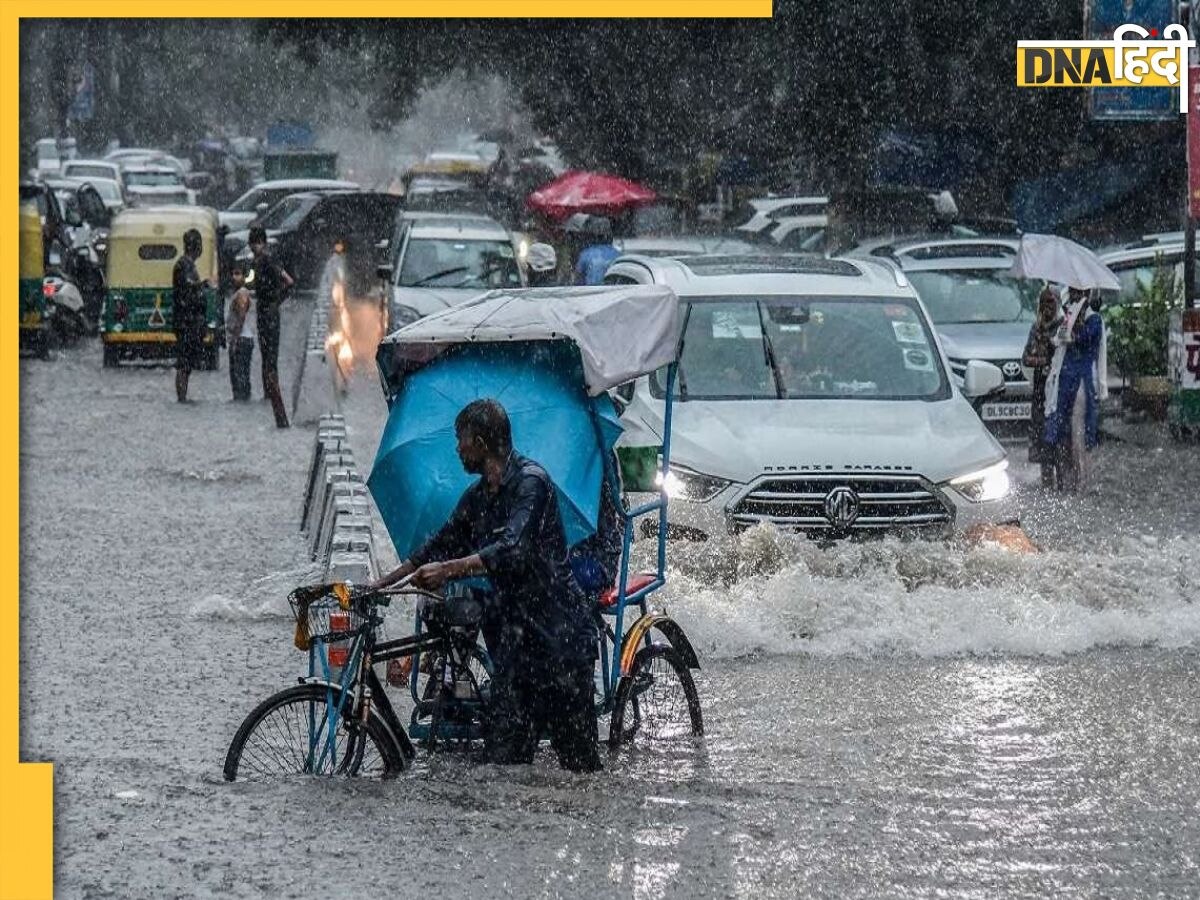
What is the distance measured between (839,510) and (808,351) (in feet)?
5.12

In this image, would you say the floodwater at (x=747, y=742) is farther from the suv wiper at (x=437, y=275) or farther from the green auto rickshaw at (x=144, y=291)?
the green auto rickshaw at (x=144, y=291)

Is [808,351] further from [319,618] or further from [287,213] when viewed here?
[287,213]

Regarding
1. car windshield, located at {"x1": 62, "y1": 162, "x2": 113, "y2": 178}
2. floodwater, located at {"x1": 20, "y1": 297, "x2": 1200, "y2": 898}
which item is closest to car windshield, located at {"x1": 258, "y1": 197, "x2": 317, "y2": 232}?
car windshield, located at {"x1": 62, "y1": 162, "x2": 113, "y2": 178}

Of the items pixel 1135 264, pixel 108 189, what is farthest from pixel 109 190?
pixel 1135 264

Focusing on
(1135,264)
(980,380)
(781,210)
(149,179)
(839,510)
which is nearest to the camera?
(839,510)

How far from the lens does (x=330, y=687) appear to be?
24.2 feet

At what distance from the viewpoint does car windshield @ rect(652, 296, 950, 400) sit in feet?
39.0

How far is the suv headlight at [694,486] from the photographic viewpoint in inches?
428

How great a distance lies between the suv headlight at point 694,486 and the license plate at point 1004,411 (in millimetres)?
7756

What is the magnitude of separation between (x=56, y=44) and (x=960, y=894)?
159 feet

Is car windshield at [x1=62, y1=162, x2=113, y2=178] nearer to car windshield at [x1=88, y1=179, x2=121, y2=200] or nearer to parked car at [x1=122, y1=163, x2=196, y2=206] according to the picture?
parked car at [x1=122, y1=163, x2=196, y2=206]

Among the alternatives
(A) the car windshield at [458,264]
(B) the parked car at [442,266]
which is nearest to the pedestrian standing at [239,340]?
(B) the parked car at [442,266]

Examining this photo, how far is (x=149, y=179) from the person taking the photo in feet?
168

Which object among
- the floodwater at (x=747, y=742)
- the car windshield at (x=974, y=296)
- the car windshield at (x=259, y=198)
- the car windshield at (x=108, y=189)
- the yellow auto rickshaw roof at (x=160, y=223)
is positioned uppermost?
the car windshield at (x=108, y=189)
